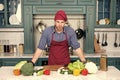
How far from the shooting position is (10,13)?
4.55m

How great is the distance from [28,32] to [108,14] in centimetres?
166

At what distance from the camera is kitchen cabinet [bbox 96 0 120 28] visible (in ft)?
14.9

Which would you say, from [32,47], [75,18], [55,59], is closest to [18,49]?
[32,47]

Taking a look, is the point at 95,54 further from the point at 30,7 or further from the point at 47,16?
the point at 30,7

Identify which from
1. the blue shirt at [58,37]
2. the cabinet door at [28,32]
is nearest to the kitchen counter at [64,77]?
the blue shirt at [58,37]

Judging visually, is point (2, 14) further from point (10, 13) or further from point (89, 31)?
point (89, 31)

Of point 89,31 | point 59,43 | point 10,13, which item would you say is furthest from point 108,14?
point 10,13

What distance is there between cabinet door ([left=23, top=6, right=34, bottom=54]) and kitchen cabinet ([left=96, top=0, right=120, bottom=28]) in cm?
132

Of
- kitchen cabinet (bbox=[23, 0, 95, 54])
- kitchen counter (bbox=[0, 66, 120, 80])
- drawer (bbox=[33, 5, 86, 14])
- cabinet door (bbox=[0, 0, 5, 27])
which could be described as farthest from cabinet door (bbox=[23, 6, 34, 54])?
kitchen counter (bbox=[0, 66, 120, 80])

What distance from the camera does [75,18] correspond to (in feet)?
15.8

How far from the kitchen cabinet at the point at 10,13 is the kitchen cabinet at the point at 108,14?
1.59 meters

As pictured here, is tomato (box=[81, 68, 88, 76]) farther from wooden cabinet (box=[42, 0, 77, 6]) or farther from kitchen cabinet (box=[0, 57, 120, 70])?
wooden cabinet (box=[42, 0, 77, 6])

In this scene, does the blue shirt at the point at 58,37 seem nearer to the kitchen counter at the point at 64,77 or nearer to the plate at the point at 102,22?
the kitchen counter at the point at 64,77

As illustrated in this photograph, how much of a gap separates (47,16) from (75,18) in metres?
0.59
